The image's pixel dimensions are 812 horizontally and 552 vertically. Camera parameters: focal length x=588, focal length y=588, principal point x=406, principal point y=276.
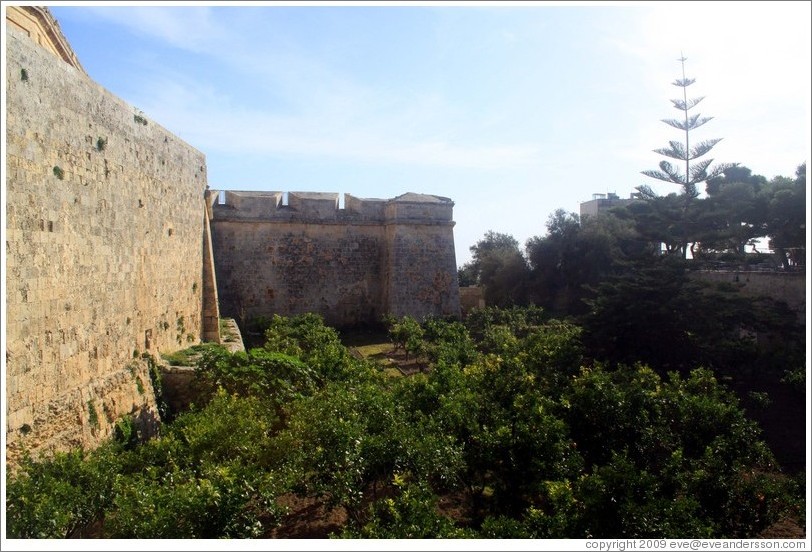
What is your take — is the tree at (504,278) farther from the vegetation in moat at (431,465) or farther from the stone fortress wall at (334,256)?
the vegetation in moat at (431,465)

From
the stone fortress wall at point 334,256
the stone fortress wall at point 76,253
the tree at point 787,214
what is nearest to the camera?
the stone fortress wall at point 76,253

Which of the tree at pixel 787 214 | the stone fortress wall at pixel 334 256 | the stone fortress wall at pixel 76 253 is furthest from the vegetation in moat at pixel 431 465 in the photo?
the stone fortress wall at pixel 334 256

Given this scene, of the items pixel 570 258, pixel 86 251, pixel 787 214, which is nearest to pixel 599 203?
pixel 570 258

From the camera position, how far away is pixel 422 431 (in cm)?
553

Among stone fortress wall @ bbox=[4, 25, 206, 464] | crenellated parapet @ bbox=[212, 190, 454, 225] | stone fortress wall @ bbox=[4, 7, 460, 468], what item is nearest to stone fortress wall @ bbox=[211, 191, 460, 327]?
crenellated parapet @ bbox=[212, 190, 454, 225]

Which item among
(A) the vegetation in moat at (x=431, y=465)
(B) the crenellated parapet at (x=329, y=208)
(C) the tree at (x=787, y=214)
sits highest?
(B) the crenellated parapet at (x=329, y=208)

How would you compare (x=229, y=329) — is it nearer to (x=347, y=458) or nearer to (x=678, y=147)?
(x=347, y=458)

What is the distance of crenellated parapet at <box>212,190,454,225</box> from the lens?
17.5 meters

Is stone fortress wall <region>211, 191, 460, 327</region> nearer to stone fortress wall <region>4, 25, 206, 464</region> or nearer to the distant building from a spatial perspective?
stone fortress wall <region>4, 25, 206, 464</region>

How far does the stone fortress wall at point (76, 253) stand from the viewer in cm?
490

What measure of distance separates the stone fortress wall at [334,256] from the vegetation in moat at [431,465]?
9801mm

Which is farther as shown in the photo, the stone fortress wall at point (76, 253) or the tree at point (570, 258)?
the tree at point (570, 258)

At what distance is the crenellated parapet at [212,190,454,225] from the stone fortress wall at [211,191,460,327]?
3 cm

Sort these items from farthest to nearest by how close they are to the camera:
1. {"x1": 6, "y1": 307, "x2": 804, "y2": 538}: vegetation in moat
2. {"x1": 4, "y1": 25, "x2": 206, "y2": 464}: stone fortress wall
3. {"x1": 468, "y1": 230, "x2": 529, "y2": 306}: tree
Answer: {"x1": 468, "y1": 230, "x2": 529, "y2": 306}: tree → {"x1": 4, "y1": 25, "x2": 206, "y2": 464}: stone fortress wall → {"x1": 6, "y1": 307, "x2": 804, "y2": 538}: vegetation in moat
